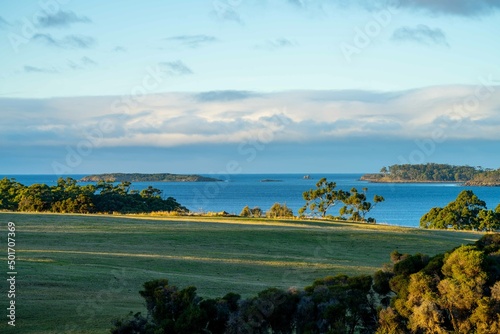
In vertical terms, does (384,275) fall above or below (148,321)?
above

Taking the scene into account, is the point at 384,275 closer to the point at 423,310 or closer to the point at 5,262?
the point at 423,310

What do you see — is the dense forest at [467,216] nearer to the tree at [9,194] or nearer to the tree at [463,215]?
the tree at [463,215]

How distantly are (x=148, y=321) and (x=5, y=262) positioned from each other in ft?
37.5

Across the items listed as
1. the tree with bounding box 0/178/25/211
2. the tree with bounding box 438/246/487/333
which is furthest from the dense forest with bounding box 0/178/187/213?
the tree with bounding box 438/246/487/333

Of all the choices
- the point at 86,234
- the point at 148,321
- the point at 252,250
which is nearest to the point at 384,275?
the point at 148,321

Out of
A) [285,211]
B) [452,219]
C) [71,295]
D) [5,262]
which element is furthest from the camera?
[452,219]

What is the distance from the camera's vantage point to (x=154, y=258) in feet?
109

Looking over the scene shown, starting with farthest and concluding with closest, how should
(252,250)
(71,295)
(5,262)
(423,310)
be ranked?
(252,250)
(5,262)
(71,295)
(423,310)

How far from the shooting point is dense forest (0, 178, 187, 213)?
265ft

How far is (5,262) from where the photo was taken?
1073 inches

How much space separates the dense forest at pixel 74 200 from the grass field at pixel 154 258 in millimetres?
28195

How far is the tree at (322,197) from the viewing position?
271 ft

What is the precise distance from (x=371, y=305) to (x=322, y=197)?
→ 66.5 metres

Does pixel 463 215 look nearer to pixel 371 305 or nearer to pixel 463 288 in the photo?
pixel 371 305
